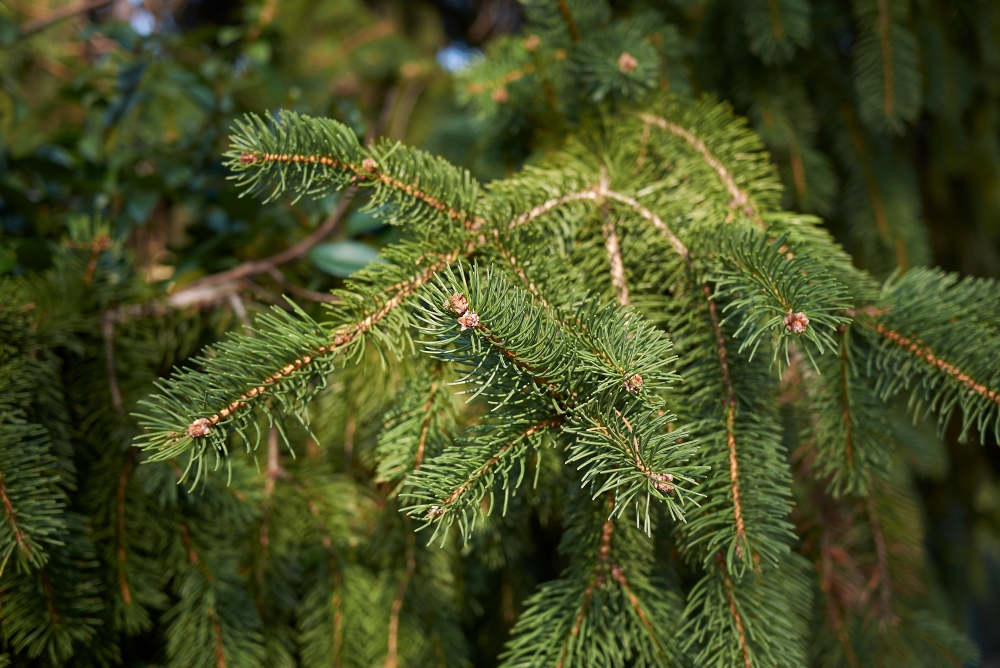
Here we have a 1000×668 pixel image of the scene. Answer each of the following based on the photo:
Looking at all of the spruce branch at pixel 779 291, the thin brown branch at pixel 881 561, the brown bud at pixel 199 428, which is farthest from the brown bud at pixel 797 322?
the thin brown branch at pixel 881 561

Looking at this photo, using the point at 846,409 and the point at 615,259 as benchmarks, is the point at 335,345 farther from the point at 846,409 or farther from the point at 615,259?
the point at 846,409

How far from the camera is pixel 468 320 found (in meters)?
0.31

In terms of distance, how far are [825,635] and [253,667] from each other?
0.60 metres

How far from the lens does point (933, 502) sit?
3.93 feet

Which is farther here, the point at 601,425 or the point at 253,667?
Result: the point at 253,667

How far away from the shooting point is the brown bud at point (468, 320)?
31 cm

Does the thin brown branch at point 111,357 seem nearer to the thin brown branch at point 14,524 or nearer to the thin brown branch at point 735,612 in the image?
the thin brown branch at point 14,524

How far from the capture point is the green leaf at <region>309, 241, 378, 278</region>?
2.25ft

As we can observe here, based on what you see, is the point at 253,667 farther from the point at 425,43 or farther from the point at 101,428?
the point at 425,43

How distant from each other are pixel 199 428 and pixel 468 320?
0.17 m

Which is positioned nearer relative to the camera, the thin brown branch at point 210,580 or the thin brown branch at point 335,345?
the thin brown branch at point 335,345

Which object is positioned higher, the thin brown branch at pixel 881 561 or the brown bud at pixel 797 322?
the brown bud at pixel 797 322

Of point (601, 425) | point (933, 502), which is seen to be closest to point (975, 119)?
point (933, 502)

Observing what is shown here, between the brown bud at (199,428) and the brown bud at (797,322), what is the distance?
357 mm
